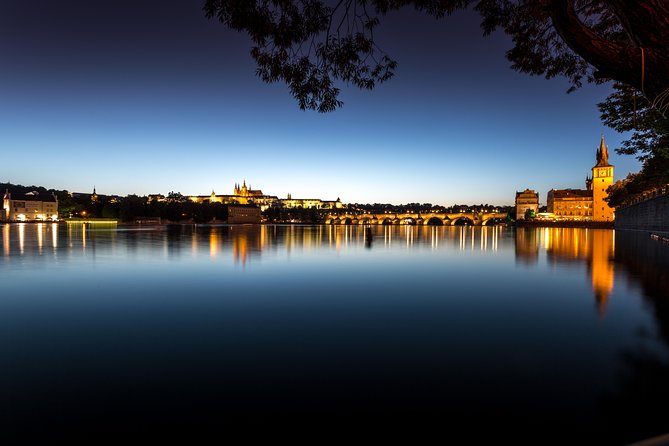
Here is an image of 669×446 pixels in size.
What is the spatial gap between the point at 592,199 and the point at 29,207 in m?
194

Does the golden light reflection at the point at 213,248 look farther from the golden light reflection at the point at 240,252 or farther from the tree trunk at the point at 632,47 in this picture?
the tree trunk at the point at 632,47

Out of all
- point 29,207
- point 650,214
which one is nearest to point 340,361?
point 650,214

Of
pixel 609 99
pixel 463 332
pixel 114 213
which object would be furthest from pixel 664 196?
pixel 114 213

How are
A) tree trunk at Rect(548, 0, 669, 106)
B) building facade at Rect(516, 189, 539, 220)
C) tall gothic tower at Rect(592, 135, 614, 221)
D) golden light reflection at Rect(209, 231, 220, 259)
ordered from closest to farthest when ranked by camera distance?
tree trunk at Rect(548, 0, 669, 106) → golden light reflection at Rect(209, 231, 220, 259) → tall gothic tower at Rect(592, 135, 614, 221) → building facade at Rect(516, 189, 539, 220)

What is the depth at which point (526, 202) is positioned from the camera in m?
172

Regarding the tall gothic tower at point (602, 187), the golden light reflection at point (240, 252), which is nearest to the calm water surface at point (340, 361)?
the golden light reflection at point (240, 252)

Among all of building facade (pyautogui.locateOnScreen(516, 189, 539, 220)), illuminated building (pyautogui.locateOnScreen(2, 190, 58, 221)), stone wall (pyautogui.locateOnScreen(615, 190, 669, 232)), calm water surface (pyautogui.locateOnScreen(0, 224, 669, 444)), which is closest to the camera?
calm water surface (pyautogui.locateOnScreen(0, 224, 669, 444))

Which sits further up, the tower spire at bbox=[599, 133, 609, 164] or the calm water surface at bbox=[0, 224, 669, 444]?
the tower spire at bbox=[599, 133, 609, 164]

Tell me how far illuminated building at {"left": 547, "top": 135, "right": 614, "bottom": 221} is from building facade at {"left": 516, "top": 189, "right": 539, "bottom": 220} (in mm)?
6541

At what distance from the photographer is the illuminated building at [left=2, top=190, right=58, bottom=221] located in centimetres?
13088

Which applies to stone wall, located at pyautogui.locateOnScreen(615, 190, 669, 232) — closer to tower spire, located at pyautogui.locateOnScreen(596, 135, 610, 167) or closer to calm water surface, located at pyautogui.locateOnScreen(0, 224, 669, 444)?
calm water surface, located at pyautogui.locateOnScreen(0, 224, 669, 444)

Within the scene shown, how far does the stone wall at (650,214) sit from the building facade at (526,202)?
326ft

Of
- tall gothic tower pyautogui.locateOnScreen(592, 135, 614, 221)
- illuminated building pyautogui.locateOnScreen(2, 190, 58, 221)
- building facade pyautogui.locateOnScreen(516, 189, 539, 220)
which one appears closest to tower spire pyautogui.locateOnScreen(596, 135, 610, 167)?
tall gothic tower pyautogui.locateOnScreen(592, 135, 614, 221)

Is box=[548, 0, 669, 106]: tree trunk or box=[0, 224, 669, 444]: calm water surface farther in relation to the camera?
box=[548, 0, 669, 106]: tree trunk
